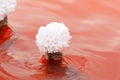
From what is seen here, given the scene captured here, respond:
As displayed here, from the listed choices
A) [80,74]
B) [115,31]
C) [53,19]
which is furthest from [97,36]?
[80,74]

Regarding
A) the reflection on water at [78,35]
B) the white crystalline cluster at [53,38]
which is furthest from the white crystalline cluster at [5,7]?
the white crystalline cluster at [53,38]

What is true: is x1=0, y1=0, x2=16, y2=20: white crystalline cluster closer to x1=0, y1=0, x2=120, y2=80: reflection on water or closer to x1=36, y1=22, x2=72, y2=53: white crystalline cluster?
x1=0, y1=0, x2=120, y2=80: reflection on water

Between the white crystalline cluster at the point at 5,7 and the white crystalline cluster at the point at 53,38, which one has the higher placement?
the white crystalline cluster at the point at 5,7

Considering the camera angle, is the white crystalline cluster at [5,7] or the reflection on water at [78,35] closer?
the reflection on water at [78,35]

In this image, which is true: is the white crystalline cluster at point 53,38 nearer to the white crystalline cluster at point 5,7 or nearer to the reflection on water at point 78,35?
the reflection on water at point 78,35

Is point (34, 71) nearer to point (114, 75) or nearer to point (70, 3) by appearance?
point (114, 75)

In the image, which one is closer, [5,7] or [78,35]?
[5,7]
